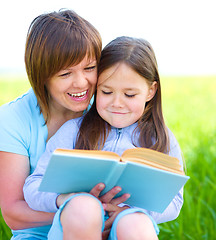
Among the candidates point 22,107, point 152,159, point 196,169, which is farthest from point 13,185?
point 196,169

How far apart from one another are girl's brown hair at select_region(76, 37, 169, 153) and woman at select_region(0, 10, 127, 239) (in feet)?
0.29

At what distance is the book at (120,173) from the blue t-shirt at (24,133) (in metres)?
0.51

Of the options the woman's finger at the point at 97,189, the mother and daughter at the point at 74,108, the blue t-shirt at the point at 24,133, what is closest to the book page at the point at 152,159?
the woman's finger at the point at 97,189

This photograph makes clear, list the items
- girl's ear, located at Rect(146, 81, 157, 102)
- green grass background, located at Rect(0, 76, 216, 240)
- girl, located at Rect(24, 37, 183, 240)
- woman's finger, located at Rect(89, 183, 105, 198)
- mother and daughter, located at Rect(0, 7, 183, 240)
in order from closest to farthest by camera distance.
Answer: woman's finger, located at Rect(89, 183, 105, 198) → girl, located at Rect(24, 37, 183, 240) → mother and daughter, located at Rect(0, 7, 183, 240) → girl's ear, located at Rect(146, 81, 157, 102) → green grass background, located at Rect(0, 76, 216, 240)

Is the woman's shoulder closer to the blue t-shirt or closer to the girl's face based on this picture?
the blue t-shirt

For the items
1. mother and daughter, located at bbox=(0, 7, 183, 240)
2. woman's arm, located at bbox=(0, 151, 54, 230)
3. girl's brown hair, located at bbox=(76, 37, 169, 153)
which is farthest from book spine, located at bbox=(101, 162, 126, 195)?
woman's arm, located at bbox=(0, 151, 54, 230)

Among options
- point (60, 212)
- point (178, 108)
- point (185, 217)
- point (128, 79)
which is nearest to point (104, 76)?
point (128, 79)

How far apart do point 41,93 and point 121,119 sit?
47 cm

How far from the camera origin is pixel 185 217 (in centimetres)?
282

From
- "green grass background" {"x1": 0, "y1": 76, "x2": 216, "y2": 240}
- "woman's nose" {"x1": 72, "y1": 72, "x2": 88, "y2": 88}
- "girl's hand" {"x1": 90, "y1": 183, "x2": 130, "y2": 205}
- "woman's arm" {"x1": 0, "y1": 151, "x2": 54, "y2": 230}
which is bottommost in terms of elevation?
"green grass background" {"x1": 0, "y1": 76, "x2": 216, "y2": 240}

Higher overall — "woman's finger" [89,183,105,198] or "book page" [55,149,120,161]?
"book page" [55,149,120,161]

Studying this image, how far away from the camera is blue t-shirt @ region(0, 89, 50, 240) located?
2.08 metres

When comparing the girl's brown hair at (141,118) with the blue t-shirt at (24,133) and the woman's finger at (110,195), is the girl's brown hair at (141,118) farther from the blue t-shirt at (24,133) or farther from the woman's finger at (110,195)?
the woman's finger at (110,195)

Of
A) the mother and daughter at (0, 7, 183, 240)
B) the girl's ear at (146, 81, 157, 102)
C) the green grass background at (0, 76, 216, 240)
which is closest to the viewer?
the mother and daughter at (0, 7, 183, 240)
